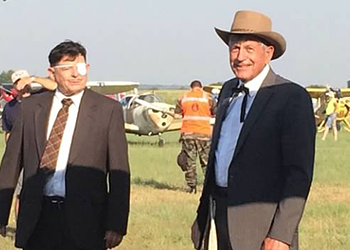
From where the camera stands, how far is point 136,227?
10.5 meters

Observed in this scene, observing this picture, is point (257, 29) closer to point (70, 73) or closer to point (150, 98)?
point (70, 73)

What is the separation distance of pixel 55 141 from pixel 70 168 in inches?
7.4

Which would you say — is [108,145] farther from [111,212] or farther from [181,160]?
[181,160]

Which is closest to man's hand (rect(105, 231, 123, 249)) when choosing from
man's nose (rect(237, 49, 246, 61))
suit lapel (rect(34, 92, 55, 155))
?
suit lapel (rect(34, 92, 55, 155))

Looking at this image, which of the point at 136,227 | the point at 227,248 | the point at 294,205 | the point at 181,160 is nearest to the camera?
the point at 294,205

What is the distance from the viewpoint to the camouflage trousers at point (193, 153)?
14.2 m

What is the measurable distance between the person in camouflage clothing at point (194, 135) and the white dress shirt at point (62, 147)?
882 cm

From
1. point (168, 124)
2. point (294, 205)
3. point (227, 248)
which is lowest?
point (168, 124)

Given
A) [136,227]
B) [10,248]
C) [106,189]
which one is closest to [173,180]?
[136,227]

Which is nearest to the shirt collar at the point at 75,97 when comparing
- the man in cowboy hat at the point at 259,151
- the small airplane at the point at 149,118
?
the man in cowboy hat at the point at 259,151

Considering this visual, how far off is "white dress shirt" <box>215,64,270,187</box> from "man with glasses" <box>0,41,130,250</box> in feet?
2.79

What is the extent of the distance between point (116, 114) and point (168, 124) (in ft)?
Answer: 83.1

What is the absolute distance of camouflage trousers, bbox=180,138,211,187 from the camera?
559 inches

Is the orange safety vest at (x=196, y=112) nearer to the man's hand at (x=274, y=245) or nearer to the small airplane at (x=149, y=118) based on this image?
the man's hand at (x=274, y=245)
